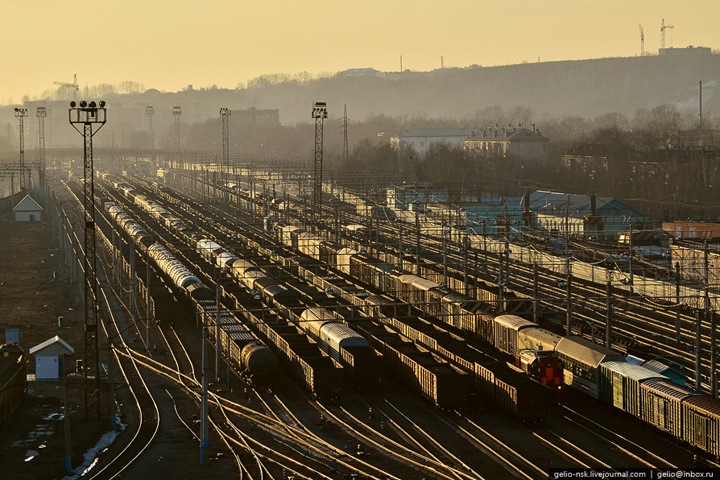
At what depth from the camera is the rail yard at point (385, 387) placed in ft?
72.2

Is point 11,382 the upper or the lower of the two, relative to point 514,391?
upper

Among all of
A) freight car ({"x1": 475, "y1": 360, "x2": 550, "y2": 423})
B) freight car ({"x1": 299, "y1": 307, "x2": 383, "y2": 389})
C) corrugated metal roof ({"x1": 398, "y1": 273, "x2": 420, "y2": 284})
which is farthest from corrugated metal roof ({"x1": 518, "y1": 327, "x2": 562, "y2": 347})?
corrugated metal roof ({"x1": 398, "y1": 273, "x2": 420, "y2": 284})

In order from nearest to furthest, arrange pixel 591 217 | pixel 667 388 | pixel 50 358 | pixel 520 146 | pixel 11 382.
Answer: pixel 667 388 < pixel 11 382 < pixel 50 358 < pixel 591 217 < pixel 520 146

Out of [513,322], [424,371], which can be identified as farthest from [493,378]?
[513,322]

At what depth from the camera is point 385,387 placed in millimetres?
28594

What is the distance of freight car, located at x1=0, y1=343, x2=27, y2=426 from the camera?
24594 mm

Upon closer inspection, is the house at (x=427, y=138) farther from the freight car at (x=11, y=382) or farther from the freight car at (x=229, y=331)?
the freight car at (x=11, y=382)

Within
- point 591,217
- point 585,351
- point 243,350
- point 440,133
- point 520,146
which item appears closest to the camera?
point 585,351

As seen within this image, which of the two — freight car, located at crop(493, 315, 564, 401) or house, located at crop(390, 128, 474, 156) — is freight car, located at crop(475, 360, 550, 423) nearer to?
freight car, located at crop(493, 315, 564, 401)

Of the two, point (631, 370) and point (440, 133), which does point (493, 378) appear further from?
point (440, 133)

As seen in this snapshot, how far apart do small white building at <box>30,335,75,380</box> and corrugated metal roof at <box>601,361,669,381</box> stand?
1450 cm

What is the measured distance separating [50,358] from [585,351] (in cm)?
1430

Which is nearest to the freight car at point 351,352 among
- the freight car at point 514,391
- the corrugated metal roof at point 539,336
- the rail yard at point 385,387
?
the rail yard at point 385,387

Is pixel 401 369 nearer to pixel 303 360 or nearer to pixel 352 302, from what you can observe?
pixel 303 360
